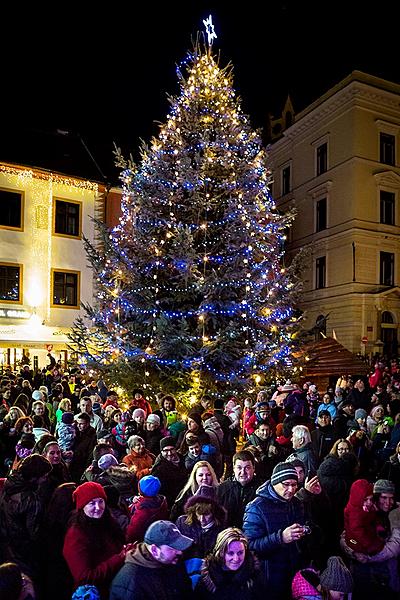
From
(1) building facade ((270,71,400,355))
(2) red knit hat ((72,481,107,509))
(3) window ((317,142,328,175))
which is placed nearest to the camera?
(2) red knit hat ((72,481,107,509))

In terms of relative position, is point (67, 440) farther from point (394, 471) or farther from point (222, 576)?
point (222, 576)

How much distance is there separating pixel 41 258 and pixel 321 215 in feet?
65.9

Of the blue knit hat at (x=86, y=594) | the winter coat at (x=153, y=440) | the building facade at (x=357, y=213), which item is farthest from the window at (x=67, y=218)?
the blue knit hat at (x=86, y=594)

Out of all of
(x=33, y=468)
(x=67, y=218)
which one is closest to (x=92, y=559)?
(x=33, y=468)

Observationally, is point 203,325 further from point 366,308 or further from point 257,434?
point 366,308

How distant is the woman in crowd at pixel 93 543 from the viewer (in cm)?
390

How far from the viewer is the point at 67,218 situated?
28328mm

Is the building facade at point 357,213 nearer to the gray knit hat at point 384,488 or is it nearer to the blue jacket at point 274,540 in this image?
the gray knit hat at point 384,488

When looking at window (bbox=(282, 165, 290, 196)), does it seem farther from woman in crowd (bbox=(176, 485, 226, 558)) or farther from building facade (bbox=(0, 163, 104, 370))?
woman in crowd (bbox=(176, 485, 226, 558))

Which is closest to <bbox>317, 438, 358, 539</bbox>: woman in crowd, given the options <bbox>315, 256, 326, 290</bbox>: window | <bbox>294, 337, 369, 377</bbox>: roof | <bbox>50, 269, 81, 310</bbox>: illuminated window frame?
<bbox>294, 337, 369, 377</bbox>: roof

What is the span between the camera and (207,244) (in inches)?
627

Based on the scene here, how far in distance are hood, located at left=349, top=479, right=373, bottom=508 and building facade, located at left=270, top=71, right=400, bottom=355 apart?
96.6 ft

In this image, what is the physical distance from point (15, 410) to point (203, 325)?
682cm

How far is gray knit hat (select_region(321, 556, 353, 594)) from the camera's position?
3889mm
